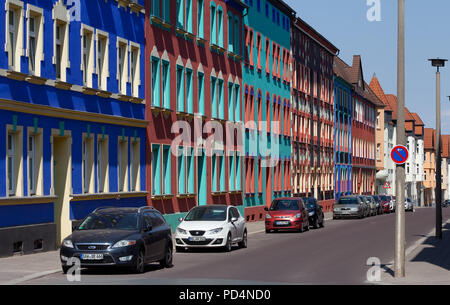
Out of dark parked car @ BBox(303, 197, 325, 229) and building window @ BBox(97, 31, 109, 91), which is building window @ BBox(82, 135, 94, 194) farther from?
dark parked car @ BBox(303, 197, 325, 229)

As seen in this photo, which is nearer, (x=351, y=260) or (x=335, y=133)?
(x=351, y=260)

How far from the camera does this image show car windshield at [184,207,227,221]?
2991 cm

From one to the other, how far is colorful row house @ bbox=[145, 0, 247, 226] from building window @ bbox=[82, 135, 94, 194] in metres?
5.77

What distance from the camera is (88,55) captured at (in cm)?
3269

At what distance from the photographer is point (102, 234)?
21156 mm

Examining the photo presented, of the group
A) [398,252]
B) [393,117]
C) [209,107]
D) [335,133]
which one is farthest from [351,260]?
[393,117]

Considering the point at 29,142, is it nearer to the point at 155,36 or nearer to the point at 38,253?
the point at 38,253

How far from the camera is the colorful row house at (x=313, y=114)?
70.2 meters

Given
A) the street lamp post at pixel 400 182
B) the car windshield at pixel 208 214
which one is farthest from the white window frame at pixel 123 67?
the street lamp post at pixel 400 182

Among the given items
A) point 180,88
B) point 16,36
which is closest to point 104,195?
point 16,36

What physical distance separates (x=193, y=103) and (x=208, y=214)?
14855mm

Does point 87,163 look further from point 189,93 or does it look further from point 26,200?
point 189,93

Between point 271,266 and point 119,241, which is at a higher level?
point 119,241

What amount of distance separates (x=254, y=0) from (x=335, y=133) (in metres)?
31.9
